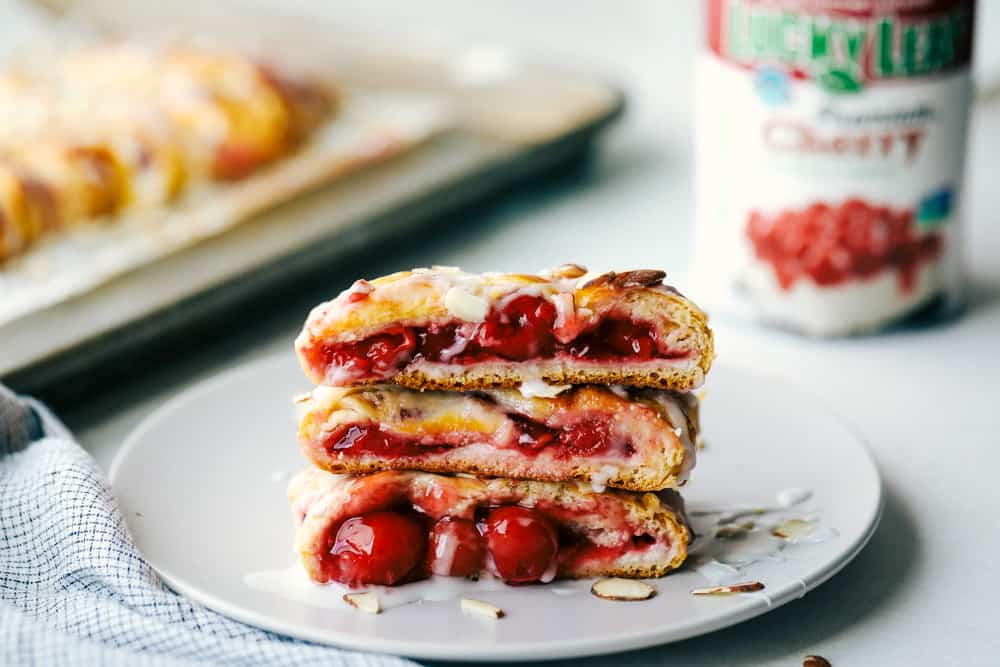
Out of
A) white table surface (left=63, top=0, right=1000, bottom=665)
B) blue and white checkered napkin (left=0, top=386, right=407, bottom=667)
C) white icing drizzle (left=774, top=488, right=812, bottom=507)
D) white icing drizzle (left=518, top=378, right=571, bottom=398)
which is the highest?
white icing drizzle (left=518, top=378, right=571, bottom=398)

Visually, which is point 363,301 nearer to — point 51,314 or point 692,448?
point 692,448

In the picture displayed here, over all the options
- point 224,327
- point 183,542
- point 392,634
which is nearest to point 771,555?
point 392,634

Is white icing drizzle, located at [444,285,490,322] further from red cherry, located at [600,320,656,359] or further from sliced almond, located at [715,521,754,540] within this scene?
sliced almond, located at [715,521,754,540]

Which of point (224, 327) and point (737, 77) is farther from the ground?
point (737, 77)

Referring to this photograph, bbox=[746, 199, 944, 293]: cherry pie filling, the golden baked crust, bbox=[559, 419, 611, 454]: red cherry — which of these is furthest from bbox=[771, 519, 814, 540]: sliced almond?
the golden baked crust

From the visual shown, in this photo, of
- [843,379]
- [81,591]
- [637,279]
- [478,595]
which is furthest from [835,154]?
[81,591]

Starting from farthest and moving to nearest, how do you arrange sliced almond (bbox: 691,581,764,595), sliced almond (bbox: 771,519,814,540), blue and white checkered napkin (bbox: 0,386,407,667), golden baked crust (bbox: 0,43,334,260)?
golden baked crust (bbox: 0,43,334,260) → sliced almond (bbox: 771,519,814,540) → sliced almond (bbox: 691,581,764,595) → blue and white checkered napkin (bbox: 0,386,407,667)

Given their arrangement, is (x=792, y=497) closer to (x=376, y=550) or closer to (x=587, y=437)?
(x=587, y=437)

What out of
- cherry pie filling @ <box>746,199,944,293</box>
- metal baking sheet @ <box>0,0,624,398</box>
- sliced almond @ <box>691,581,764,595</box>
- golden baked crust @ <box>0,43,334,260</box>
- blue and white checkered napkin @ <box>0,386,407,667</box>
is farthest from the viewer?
golden baked crust @ <box>0,43,334,260</box>
